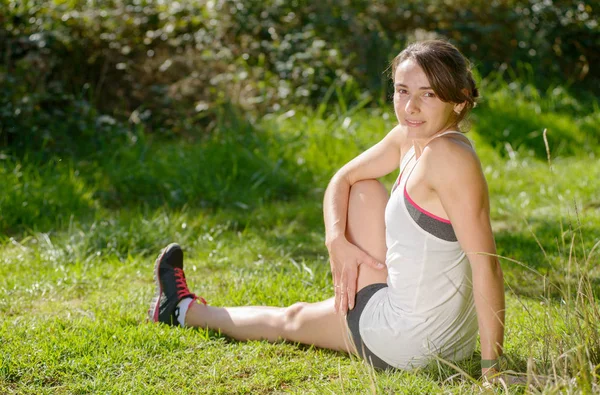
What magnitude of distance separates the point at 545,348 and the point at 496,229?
2.37 metres


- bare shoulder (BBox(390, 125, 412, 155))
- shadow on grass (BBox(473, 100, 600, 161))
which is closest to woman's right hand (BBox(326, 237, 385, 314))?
bare shoulder (BBox(390, 125, 412, 155))

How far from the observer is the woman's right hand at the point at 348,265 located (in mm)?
2811

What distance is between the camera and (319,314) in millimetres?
3033

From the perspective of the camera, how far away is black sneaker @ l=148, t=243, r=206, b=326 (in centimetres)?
334

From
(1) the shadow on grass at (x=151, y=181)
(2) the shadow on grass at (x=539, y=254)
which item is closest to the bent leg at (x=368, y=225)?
(2) the shadow on grass at (x=539, y=254)

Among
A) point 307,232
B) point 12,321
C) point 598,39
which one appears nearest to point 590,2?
point 598,39

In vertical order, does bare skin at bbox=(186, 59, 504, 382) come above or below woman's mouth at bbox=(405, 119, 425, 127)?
below

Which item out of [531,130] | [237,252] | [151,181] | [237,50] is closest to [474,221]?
[237,252]

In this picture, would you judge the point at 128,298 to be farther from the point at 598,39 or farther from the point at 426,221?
the point at 598,39

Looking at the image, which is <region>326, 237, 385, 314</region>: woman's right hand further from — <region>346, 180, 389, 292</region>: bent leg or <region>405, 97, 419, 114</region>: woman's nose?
<region>405, 97, 419, 114</region>: woman's nose

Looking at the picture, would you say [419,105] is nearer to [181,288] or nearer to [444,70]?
[444,70]

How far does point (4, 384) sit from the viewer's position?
274 centimetres

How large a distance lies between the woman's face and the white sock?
4.23ft

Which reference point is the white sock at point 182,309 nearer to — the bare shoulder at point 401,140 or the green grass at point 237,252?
the green grass at point 237,252
